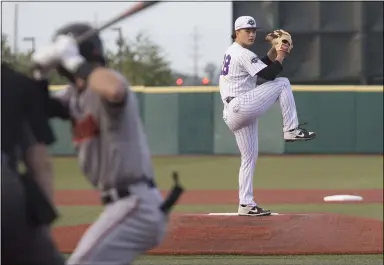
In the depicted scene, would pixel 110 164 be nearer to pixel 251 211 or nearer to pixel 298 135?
pixel 298 135

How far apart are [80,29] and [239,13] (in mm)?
14122

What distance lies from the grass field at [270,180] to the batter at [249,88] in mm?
1036

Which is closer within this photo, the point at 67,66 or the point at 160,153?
the point at 67,66

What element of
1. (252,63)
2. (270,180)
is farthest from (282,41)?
(270,180)

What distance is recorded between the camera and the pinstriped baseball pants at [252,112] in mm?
6906

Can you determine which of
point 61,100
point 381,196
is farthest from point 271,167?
point 61,100

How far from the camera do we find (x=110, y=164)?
11.1ft

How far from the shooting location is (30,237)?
10.8ft

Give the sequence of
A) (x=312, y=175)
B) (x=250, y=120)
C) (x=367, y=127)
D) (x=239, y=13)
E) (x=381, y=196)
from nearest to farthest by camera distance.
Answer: (x=250, y=120), (x=381, y=196), (x=312, y=175), (x=239, y=13), (x=367, y=127)

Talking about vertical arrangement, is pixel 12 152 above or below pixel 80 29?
below

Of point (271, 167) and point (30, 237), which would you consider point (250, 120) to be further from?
point (271, 167)

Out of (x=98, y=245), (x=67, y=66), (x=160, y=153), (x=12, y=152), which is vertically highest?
(x=67, y=66)

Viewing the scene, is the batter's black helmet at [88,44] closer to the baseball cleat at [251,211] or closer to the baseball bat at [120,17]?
the baseball bat at [120,17]

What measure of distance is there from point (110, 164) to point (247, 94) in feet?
12.0
